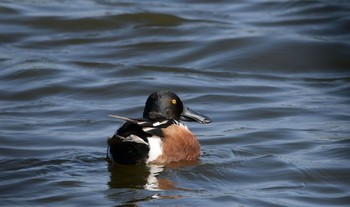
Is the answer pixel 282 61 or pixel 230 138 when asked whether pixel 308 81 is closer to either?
pixel 282 61

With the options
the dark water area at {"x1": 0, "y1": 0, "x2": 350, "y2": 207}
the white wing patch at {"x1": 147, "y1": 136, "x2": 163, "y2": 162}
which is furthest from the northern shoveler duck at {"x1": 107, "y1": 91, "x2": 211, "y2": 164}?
the dark water area at {"x1": 0, "y1": 0, "x2": 350, "y2": 207}

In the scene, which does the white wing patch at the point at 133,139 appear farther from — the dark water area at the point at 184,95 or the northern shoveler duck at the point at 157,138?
the dark water area at the point at 184,95

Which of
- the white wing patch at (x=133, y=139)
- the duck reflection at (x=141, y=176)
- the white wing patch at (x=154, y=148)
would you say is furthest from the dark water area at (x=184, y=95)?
the white wing patch at (x=133, y=139)

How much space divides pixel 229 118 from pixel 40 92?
8.21 ft

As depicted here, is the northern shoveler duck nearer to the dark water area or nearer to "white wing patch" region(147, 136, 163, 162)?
"white wing patch" region(147, 136, 163, 162)

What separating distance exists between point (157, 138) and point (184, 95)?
2.96 metres

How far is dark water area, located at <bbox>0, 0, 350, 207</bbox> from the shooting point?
7883 mm

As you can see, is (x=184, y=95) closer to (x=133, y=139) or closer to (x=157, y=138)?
(x=157, y=138)

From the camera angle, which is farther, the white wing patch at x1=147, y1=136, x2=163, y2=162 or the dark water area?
the white wing patch at x1=147, y1=136, x2=163, y2=162

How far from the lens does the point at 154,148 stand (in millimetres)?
8461

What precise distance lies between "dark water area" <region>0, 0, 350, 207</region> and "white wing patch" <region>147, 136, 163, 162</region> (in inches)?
4.6

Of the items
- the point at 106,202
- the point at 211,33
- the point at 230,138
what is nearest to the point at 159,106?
the point at 230,138

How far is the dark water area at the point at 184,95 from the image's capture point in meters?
7.88

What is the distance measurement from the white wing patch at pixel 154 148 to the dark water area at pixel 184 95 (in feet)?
0.38
